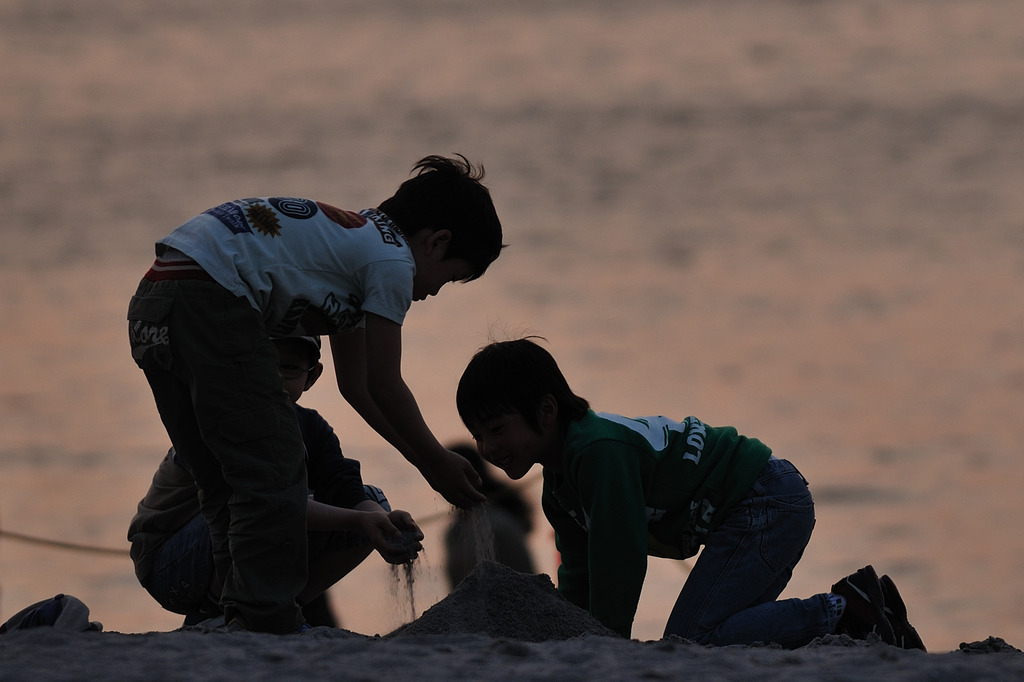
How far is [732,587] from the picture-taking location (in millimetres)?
3623

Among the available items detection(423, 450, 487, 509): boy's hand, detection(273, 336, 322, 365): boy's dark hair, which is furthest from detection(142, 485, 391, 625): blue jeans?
detection(273, 336, 322, 365): boy's dark hair

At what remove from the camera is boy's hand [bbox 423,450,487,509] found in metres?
3.48

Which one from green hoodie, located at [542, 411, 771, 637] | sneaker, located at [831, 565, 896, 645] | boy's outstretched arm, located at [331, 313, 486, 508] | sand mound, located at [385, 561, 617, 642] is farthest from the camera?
sneaker, located at [831, 565, 896, 645]

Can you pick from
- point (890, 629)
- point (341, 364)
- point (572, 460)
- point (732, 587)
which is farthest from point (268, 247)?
point (890, 629)

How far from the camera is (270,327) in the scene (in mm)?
3400

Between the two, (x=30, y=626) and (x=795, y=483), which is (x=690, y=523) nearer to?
(x=795, y=483)

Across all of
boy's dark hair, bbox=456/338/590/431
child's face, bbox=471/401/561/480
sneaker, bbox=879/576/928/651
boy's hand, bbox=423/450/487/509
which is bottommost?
sneaker, bbox=879/576/928/651

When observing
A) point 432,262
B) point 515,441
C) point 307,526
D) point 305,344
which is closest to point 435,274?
point 432,262

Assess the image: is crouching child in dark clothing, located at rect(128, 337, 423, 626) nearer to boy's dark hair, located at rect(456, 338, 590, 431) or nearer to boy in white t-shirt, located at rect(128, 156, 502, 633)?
boy in white t-shirt, located at rect(128, 156, 502, 633)

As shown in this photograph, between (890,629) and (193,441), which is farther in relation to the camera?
(890,629)

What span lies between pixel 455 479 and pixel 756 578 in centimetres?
92

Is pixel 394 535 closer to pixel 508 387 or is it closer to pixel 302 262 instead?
pixel 508 387

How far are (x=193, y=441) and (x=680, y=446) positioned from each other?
1.36m

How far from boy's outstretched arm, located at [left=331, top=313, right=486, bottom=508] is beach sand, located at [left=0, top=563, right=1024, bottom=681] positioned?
2.28ft
